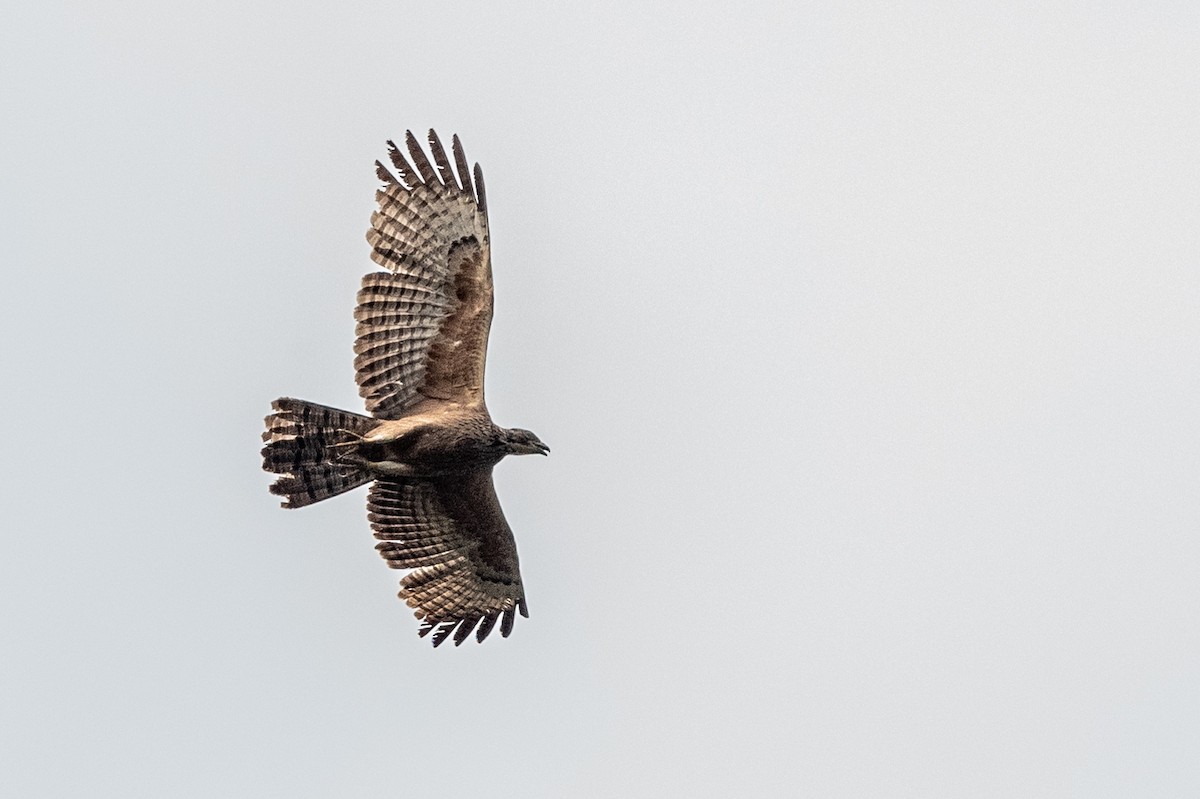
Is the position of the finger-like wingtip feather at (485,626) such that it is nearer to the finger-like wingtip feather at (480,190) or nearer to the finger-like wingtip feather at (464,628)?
the finger-like wingtip feather at (464,628)

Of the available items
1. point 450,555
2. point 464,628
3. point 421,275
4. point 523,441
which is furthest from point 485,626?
point 421,275

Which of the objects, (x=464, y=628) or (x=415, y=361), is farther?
(x=464, y=628)

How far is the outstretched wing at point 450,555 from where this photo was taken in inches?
997

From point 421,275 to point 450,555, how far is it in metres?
3.20

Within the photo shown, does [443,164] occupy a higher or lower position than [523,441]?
higher

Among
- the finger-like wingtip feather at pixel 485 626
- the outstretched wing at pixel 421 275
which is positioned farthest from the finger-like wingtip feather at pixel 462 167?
the finger-like wingtip feather at pixel 485 626

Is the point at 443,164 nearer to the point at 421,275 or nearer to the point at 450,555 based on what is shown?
the point at 421,275

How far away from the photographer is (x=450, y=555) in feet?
84.0

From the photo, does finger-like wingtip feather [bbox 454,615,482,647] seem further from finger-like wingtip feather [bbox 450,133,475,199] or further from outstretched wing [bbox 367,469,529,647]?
finger-like wingtip feather [bbox 450,133,475,199]

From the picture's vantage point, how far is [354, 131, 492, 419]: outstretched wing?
24.1 m

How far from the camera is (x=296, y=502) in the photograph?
24.3m

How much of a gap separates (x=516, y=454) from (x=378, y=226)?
2629 millimetres

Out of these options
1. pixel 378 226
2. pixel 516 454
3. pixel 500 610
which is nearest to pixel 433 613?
pixel 500 610

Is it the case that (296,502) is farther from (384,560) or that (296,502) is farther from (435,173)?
(435,173)
